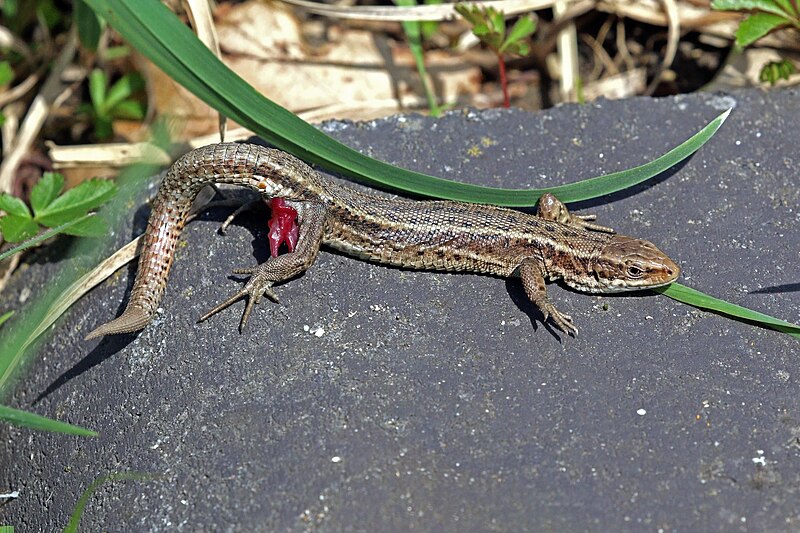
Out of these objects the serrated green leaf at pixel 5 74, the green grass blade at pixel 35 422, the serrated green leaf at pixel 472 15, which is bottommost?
the green grass blade at pixel 35 422

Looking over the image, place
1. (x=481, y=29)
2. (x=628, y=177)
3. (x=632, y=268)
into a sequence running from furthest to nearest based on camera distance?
(x=481, y=29)
(x=628, y=177)
(x=632, y=268)

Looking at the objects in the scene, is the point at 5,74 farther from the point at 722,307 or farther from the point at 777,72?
the point at 777,72

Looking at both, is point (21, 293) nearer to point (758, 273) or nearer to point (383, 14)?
point (383, 14)

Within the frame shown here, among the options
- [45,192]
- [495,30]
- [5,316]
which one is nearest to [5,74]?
[45,192]

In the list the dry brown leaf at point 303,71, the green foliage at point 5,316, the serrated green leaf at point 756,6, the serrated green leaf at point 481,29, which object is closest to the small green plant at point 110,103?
the dry brown leaf at point 303,71

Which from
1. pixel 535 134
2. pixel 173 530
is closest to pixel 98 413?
pixel 173 530

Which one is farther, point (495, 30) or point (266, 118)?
point (495, 30)

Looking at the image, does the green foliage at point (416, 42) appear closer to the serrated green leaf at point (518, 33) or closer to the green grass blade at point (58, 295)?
the serrated green leaf at point (518, 33)
